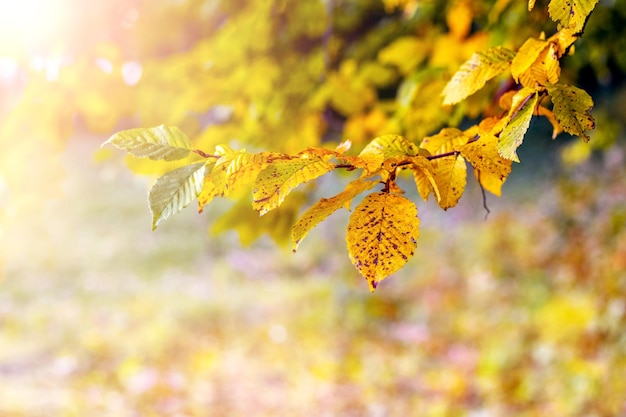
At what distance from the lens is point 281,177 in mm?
504

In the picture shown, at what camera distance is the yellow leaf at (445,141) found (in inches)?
24.6

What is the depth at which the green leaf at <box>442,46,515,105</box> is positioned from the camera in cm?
66

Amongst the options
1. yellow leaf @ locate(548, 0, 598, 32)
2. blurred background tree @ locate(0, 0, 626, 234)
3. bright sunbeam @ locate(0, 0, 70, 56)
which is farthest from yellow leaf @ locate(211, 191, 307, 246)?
yellow leaf @ locate(548, 0, 598, 32)

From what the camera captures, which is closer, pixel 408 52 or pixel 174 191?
pixel 174 191

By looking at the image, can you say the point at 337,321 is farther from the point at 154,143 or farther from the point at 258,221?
A: the point at 154,143

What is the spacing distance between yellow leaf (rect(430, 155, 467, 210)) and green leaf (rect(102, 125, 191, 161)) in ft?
0.82

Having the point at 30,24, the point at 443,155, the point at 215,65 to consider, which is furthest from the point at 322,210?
the point at 30,24

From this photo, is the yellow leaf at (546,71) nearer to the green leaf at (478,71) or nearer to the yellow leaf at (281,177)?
the green leaf at (478,71)

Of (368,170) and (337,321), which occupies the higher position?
(337,321)

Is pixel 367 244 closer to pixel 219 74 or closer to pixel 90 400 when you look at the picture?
pixel 219 74

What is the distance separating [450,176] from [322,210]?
16 cm

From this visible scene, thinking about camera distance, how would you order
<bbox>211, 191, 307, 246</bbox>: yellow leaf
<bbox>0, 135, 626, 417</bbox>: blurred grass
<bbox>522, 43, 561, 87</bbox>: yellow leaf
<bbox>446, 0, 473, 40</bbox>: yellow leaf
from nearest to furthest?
<bbox>522, 43, 561, 87</bbox>: yellow leaf → <bbox>446, 0, 473, 40</bbox>: yellow leaf → <bbox>211, 191, 307, 246</bbox>: yellow leaf → <bbox>0, 135, 626, 417</bbox>: blurred grass

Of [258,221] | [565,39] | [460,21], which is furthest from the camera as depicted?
[258,221]

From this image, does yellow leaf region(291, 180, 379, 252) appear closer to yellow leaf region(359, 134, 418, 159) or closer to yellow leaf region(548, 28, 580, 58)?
yellow leaf region(359, 134, 418, 159)
